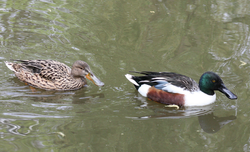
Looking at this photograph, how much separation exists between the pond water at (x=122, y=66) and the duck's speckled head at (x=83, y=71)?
275mm

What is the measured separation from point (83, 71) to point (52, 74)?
69 centimetres

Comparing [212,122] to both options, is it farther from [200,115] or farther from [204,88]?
[204,88]

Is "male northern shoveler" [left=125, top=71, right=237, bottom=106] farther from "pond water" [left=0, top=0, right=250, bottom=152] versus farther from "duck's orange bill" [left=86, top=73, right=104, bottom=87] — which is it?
"duck's orange bill" [left=86, top=73, right=104, bottom=87]

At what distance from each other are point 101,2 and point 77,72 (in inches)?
191

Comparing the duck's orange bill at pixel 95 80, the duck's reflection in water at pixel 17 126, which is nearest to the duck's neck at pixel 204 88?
the duck's orange bill at pixel 95 80

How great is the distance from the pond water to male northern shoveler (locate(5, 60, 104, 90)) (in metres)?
0.19

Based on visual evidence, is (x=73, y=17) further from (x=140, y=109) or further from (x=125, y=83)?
(x=140, y=109)

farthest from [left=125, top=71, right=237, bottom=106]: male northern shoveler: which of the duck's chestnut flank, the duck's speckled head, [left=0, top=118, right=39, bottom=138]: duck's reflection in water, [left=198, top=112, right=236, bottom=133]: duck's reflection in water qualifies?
[left=0, top=118, right=39, bottom=138]: duck's reflection in water

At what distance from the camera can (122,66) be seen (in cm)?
825

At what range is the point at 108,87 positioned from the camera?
24.5 ft

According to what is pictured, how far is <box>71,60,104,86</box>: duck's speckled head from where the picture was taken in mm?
7436

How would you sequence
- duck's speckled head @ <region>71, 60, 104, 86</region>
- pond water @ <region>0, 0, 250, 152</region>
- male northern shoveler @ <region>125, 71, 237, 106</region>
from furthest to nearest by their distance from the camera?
1. duck's speckled head @ <region>71, 60, 104, 86</region>
2. male northern shoveler @ <region>125, 71, 237, 106</region>
3. pond water @ <region>0, 0, 250, 152</region>

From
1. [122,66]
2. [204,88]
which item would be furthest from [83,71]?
[204,88]

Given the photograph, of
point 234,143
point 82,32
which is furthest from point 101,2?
point 234,143
